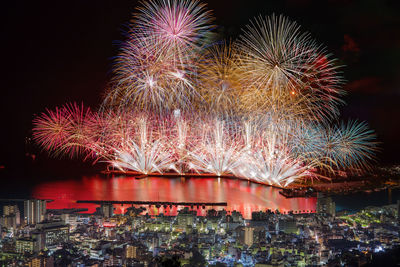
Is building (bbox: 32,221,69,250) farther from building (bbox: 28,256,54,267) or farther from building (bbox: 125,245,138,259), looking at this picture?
building (bbox: 125,245,138,259)

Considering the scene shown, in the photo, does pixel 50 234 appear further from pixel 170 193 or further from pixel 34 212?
pixel 170 193

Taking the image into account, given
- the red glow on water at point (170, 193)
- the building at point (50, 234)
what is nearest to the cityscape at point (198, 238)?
the building at point (50, 234)

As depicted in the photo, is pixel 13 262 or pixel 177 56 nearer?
pixel 13 262

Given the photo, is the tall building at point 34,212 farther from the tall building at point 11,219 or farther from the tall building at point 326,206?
the tall building at point 326,206

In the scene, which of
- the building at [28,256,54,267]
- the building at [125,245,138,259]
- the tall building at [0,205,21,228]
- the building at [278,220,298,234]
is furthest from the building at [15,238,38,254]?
the building at [278,220,298,234]

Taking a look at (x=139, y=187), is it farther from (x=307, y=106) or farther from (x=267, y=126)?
(x=307, y=106)

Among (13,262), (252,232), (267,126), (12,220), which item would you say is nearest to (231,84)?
(267,126)
